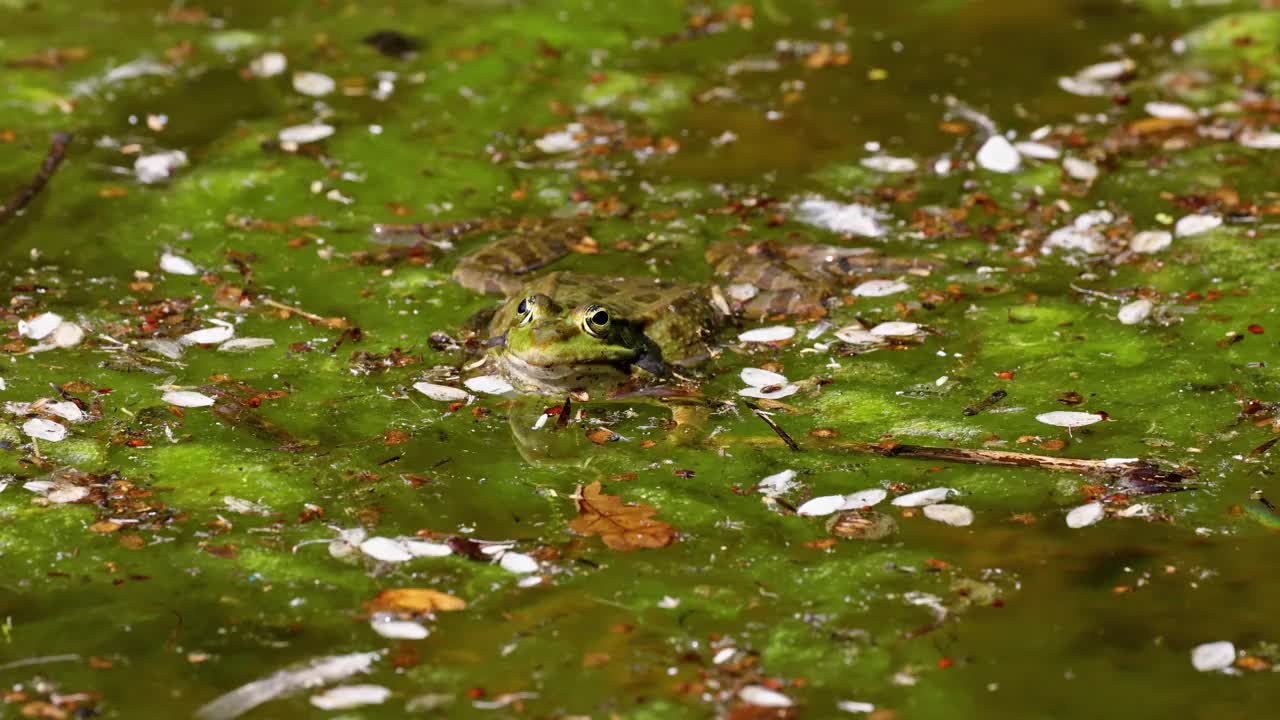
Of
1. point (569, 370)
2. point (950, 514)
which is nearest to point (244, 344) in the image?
point (569, 370)

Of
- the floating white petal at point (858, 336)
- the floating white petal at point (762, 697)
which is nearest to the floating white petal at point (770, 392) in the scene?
the floating white petal at point (858, 336)

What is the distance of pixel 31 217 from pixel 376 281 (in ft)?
5.64

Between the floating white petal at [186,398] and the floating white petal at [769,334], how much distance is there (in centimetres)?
206

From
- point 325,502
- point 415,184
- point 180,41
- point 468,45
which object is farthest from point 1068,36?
point 325,502

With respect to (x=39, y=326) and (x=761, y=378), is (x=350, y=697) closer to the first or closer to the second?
(x=761, y=378)

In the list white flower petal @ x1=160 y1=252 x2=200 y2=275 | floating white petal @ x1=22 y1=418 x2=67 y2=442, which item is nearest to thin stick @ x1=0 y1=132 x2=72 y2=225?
white flower petal @ x1=160 y1=252 x2=200 y2=275

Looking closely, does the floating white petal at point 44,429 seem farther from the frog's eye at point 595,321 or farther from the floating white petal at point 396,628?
the frog's eye at point 595,321

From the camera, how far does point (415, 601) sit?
13.1 ft

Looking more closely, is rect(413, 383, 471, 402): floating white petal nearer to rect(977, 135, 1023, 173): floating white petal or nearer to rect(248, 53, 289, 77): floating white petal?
rect(977, 135, 1023, 173): floating white petal

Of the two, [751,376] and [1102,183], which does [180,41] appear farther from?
[1102,183]

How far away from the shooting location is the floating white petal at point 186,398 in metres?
5.03

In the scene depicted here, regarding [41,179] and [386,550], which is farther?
[41,179]

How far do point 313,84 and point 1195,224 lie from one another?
462cm

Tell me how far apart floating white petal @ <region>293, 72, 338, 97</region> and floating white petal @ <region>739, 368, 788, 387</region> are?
3.55m
